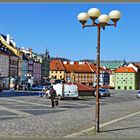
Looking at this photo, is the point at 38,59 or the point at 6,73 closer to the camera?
the point at 6,73

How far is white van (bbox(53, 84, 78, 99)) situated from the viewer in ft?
149

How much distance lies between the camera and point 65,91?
149 ft

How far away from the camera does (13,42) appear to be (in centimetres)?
11906

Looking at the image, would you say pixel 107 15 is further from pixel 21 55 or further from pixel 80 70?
pixel 80 70

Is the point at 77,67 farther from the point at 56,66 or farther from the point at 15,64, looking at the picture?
the point at 15,64

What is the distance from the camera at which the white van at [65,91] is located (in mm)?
45344

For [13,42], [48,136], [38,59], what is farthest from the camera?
[38,59]

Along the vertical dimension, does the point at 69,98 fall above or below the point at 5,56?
below

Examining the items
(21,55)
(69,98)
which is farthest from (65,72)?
(69,98)

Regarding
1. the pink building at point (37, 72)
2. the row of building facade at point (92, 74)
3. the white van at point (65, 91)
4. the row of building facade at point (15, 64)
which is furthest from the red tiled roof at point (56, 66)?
the white van at point (65, 91)

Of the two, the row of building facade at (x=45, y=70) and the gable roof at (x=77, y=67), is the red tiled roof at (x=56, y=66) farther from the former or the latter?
the gable roof at (x=77, y=67)

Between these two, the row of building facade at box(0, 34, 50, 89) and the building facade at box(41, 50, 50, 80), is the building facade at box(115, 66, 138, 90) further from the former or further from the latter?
the row of building facade at box(0, 34, 50, 89)

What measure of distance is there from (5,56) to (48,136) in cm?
9490

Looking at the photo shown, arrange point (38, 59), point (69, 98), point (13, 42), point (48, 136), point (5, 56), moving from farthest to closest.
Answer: point (38, 59), point (13, 42), point (5, 56), point (69, 98), point (48, 136)
